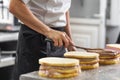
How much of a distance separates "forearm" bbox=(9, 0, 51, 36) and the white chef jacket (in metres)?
0.10

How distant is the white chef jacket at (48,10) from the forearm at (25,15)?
0.32ft

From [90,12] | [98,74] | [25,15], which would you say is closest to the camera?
[98,74]

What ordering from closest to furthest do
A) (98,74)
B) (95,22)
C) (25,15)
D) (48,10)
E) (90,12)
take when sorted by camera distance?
(98,74) → (25,15) → (48,10) → (95,22) → (90,12)

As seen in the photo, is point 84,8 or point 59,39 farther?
point 84,8

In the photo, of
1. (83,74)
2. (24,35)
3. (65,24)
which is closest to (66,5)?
(65,24)

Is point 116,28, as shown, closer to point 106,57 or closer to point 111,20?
point 111,20

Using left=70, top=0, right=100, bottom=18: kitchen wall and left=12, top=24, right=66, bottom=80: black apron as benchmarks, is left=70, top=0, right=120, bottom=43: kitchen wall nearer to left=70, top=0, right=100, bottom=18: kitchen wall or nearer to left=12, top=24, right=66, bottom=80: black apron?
left=70, top=0, right=100, bottom=18: kitchen wall

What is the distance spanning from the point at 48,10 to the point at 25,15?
15cm

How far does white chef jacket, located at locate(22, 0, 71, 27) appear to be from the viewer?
49.2 inches

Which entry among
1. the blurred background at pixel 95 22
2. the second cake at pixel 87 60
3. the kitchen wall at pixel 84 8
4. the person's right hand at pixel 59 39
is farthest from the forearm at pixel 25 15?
the kitchen wall at pixel 84 8

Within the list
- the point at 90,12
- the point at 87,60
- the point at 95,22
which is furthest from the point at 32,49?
the point at 90,12

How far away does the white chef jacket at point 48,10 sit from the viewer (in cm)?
125

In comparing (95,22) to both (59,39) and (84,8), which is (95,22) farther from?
(59,39)

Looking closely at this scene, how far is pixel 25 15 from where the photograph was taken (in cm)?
113
